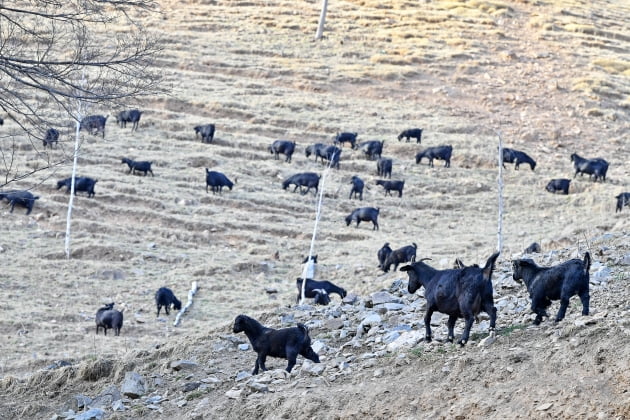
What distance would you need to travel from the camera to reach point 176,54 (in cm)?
5378

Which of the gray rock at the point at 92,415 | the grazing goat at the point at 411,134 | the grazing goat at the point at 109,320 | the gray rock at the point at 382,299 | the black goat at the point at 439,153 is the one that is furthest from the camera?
Answer: the grazing goat at the point at 411,134

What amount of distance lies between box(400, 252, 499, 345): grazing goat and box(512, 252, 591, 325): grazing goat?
0.63 m

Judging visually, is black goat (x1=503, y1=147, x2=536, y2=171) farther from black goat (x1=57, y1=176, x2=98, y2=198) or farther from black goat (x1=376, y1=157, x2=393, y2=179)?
black goat (x1=57, y1=176, x2=98, y2=198)

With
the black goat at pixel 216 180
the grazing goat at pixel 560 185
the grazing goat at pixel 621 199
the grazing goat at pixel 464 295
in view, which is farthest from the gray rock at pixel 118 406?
the grazing goat at pixel 560 185

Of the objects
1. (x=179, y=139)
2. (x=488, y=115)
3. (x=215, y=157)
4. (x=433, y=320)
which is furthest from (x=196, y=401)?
(x=488, y=115)

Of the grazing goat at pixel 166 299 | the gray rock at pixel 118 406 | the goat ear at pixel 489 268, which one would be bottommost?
the grazing goat at pixel 166 299

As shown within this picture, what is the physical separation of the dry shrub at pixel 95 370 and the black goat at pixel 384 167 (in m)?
25.7

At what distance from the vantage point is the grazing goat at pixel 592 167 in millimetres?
37344

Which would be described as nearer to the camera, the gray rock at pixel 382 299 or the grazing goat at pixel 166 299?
the gray rock at pixel 382 299

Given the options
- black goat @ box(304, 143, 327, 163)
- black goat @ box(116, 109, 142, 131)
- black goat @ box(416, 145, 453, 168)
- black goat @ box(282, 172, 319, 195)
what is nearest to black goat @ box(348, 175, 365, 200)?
black goat @ box(282, 172, 319, 195)

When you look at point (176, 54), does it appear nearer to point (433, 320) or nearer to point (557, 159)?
point (557, 159)

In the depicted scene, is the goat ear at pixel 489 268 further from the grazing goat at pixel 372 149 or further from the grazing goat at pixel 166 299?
the grazing goat at pixel 372 149

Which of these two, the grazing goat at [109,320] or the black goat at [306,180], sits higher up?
the black goat at [306,180]

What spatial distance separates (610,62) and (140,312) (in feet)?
133
